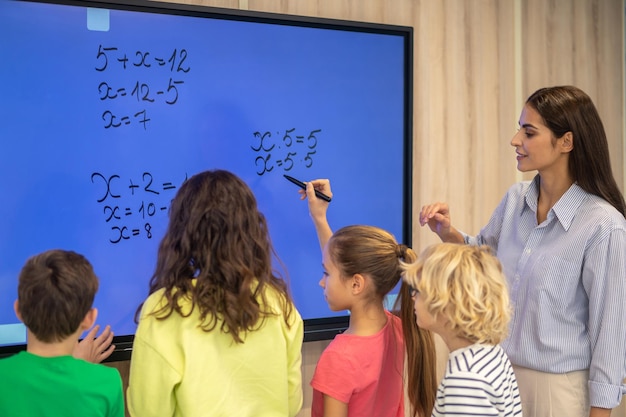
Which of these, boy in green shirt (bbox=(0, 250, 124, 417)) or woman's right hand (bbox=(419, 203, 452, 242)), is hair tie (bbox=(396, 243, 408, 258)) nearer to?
woman's right hand (bbox=(419, 203, 452, 242))

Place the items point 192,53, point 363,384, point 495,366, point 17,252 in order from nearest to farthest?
point 495,366, point 363,384, point 17,252, point 192,53

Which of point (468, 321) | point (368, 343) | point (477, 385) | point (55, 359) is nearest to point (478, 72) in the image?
point (368, 343)

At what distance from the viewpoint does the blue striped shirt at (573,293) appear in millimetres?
2041

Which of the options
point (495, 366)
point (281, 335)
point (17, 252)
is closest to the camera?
point (495, 366)

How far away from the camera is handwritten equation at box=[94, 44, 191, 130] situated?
234 cm

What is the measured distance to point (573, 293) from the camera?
83.4 inches

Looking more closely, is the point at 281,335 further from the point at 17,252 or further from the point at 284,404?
the point at 17,252

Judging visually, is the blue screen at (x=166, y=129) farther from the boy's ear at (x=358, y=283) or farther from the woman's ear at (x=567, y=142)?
the woman's ear at (x=567, y=142)

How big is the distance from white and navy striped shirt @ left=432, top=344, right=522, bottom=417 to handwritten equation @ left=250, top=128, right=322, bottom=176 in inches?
43.0

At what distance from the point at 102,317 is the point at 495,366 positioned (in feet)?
Answer: 4.02

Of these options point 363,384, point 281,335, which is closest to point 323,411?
point 363,384

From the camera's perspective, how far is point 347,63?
276cm

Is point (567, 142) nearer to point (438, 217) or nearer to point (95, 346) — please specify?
point (438, 217)

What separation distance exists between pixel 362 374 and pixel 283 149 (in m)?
0.94
